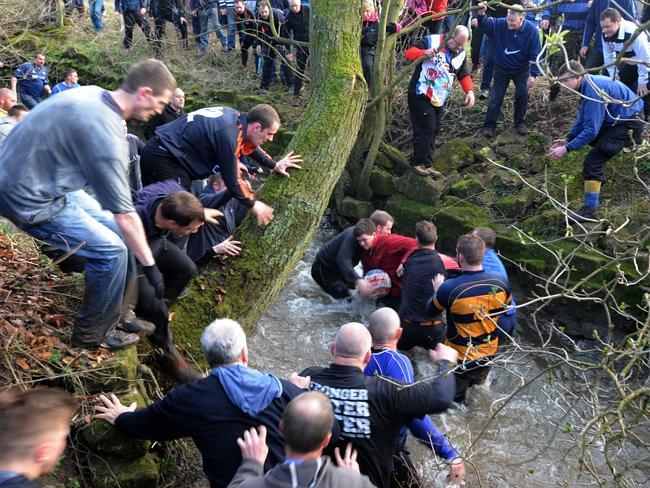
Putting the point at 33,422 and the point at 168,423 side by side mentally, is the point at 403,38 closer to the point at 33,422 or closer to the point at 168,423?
the point at 168,423

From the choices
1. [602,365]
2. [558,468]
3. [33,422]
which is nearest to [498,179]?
[558,468]

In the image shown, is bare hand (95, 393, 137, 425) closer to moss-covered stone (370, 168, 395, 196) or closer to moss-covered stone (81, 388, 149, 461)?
moss-covered stone (81, 388, 149, 461)

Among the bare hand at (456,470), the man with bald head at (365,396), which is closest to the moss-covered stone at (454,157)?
the bare hand at (456,470)

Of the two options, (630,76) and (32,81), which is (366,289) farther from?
(32,81)

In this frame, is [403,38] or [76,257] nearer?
[76,257]

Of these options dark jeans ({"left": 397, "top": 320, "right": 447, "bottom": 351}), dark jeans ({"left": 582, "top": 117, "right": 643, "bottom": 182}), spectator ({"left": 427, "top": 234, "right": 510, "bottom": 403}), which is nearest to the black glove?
spectator ({"left": 427, "top": 234, "right": 510, "bottom": 403})

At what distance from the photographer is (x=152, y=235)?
404 centimetres

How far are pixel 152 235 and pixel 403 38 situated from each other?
830 centimetres

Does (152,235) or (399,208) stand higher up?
(152,235)

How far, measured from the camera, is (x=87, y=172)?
307 cm

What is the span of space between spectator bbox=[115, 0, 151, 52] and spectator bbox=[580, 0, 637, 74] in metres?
9.60

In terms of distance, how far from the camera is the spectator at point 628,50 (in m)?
7.37

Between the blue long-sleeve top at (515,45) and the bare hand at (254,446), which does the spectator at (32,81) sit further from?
the bare hand at (254,446)

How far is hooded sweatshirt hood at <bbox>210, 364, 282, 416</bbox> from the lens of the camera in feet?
10.4
